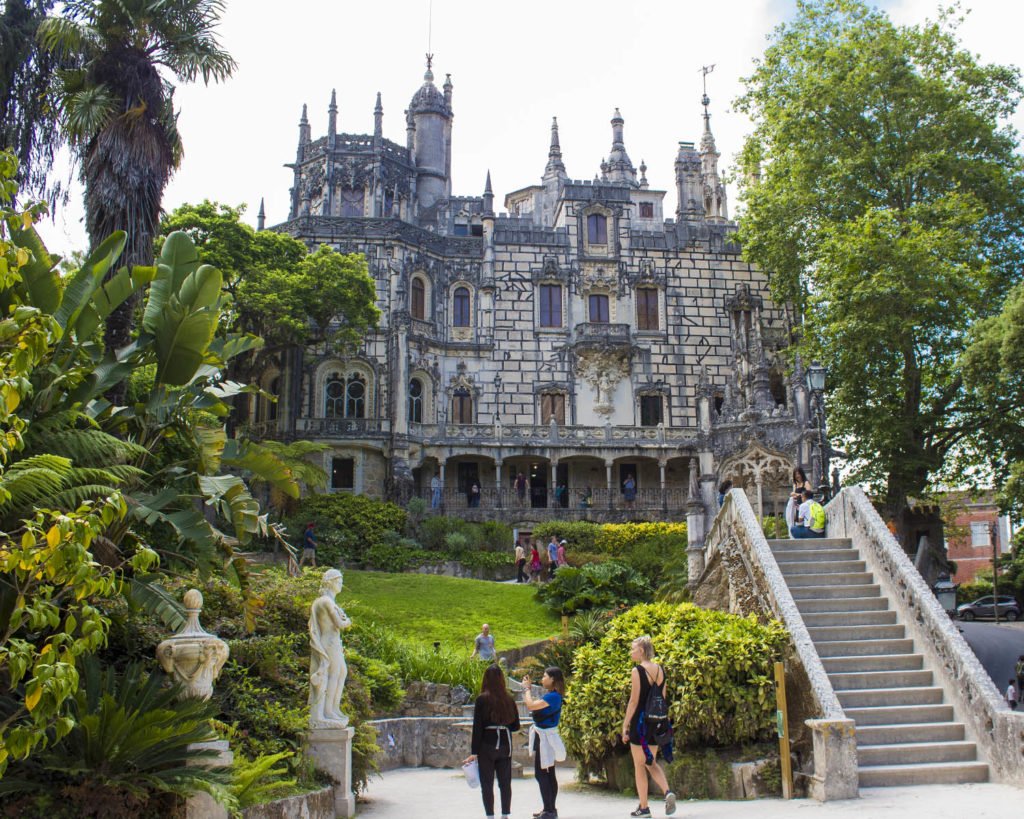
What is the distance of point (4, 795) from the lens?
7.90m

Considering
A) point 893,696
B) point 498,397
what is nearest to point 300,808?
point 893,696

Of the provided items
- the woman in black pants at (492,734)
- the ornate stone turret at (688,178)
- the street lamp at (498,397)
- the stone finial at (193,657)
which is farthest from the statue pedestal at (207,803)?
the ornate stone turret at (688,178)

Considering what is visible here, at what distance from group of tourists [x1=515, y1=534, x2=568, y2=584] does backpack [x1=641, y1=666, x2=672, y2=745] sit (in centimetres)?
1898

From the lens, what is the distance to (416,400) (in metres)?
40.8

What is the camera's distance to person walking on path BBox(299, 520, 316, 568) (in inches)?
1146

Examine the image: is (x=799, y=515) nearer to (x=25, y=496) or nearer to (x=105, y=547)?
(x=105, y=547)

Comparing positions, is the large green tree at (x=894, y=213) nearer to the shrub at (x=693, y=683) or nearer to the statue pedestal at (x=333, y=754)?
the shrub at (x=693, y=683)

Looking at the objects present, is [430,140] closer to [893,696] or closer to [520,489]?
[520,489]

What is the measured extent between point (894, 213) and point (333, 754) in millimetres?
24454

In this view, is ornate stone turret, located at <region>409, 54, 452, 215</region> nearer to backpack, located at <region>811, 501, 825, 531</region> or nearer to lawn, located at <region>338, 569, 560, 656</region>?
lawn, located at <region>338, 569, 560, 656</region>

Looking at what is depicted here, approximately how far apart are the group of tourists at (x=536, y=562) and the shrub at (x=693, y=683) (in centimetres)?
1644

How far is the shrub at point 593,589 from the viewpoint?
2522 cm

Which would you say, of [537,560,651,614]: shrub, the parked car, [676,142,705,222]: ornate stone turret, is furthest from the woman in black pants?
[676,142,705,222]: ornate stone turret

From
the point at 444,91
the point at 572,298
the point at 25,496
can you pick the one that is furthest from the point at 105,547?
the point at 444,91
